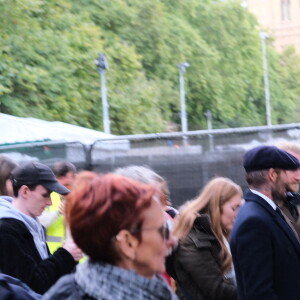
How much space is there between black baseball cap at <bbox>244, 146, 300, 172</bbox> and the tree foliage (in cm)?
1221

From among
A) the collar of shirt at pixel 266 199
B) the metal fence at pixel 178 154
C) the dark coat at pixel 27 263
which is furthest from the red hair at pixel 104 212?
the metal fence at pixel 178 154

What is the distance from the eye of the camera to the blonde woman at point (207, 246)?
14.5ft

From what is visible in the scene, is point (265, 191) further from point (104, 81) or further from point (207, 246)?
point (104, 81)

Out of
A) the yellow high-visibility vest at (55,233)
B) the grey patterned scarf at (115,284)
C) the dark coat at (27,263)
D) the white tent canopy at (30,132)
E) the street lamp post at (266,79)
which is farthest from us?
the street lamp post at (266,79)

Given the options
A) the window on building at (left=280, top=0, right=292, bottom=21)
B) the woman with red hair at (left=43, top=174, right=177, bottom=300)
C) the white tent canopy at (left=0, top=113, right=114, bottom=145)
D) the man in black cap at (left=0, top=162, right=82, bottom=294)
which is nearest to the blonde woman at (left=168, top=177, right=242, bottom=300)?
the man in black cap at (left=0, top=162, right=82, bottom=294)

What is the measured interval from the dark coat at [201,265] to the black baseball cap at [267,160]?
0.54m

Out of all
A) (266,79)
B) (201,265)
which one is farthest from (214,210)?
(266,79)

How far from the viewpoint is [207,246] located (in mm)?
4477

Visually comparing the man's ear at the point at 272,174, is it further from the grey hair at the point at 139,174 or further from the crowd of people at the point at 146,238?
the grey hair at the point at 139,174

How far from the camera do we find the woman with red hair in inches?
92.5

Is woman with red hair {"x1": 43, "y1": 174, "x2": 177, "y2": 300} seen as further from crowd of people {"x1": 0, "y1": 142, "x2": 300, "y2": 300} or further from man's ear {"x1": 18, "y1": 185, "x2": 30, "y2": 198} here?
man's ear {"x1": 18, "y1": 185, "x2": 30, "y2": 198}

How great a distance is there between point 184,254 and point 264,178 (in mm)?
695

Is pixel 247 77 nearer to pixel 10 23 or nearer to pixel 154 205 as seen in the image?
pixel 10 23

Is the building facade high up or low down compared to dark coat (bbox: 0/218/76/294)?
up
